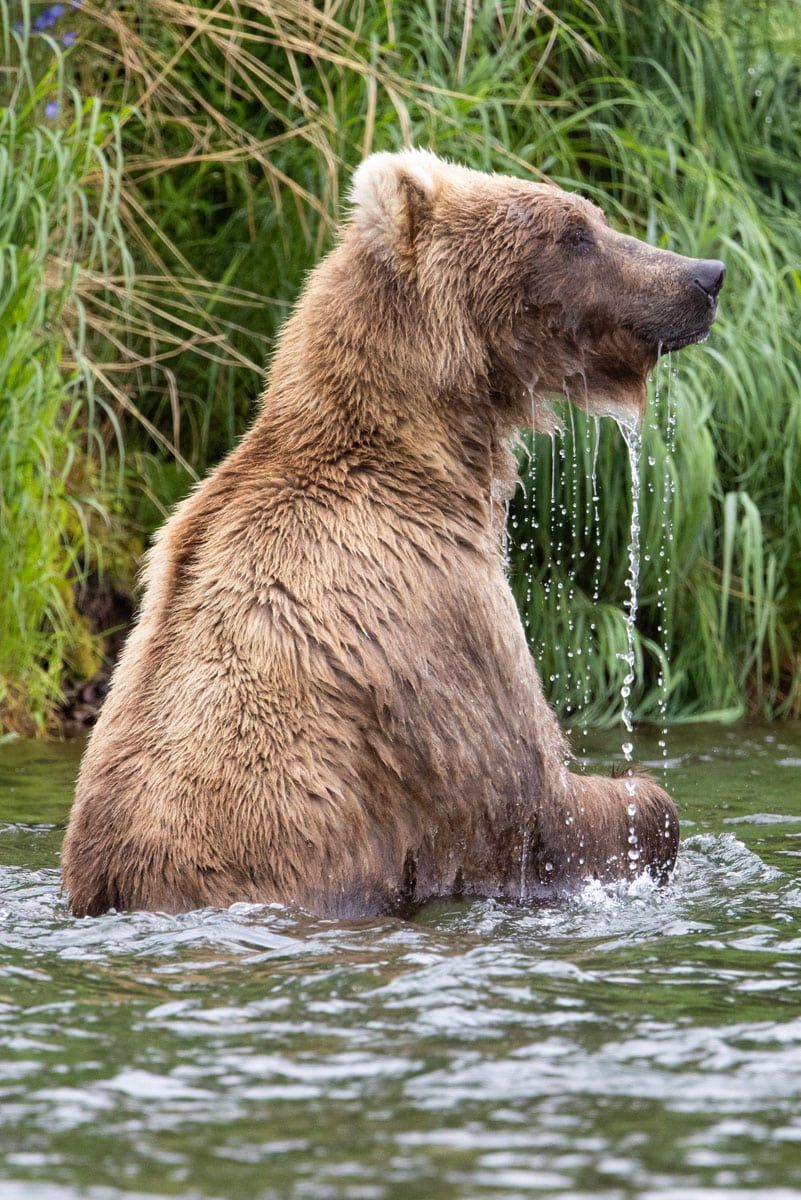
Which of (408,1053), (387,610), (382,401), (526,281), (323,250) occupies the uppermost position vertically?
(323,250)

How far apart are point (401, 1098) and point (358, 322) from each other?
2.40 metres

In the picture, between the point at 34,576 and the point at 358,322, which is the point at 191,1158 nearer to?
the point at 358,322

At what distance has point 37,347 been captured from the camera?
7332 mm

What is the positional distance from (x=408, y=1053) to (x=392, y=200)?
2.40 metres

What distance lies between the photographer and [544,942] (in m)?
4.15

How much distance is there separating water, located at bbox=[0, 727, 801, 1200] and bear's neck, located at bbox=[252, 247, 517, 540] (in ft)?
3.66

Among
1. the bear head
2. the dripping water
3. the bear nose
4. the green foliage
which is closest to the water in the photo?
the bear head

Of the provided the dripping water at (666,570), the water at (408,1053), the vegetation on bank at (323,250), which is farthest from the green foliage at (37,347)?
the water at (408,1053)

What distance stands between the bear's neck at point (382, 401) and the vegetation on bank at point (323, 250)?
2.69m

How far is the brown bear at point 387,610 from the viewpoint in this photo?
4266mm

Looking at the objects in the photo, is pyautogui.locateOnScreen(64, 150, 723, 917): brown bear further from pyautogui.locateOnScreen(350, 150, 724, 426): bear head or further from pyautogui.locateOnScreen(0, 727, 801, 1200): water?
pyautogui.locateOnScreen(0, 727, 801, 1200): water

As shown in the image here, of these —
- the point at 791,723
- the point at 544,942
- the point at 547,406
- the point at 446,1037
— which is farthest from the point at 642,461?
the point at 446,1037

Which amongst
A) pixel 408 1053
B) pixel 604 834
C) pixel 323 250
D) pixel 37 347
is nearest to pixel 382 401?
pixel 604 834

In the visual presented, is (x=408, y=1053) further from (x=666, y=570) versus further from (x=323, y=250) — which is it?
→ (x=323, y=250)
